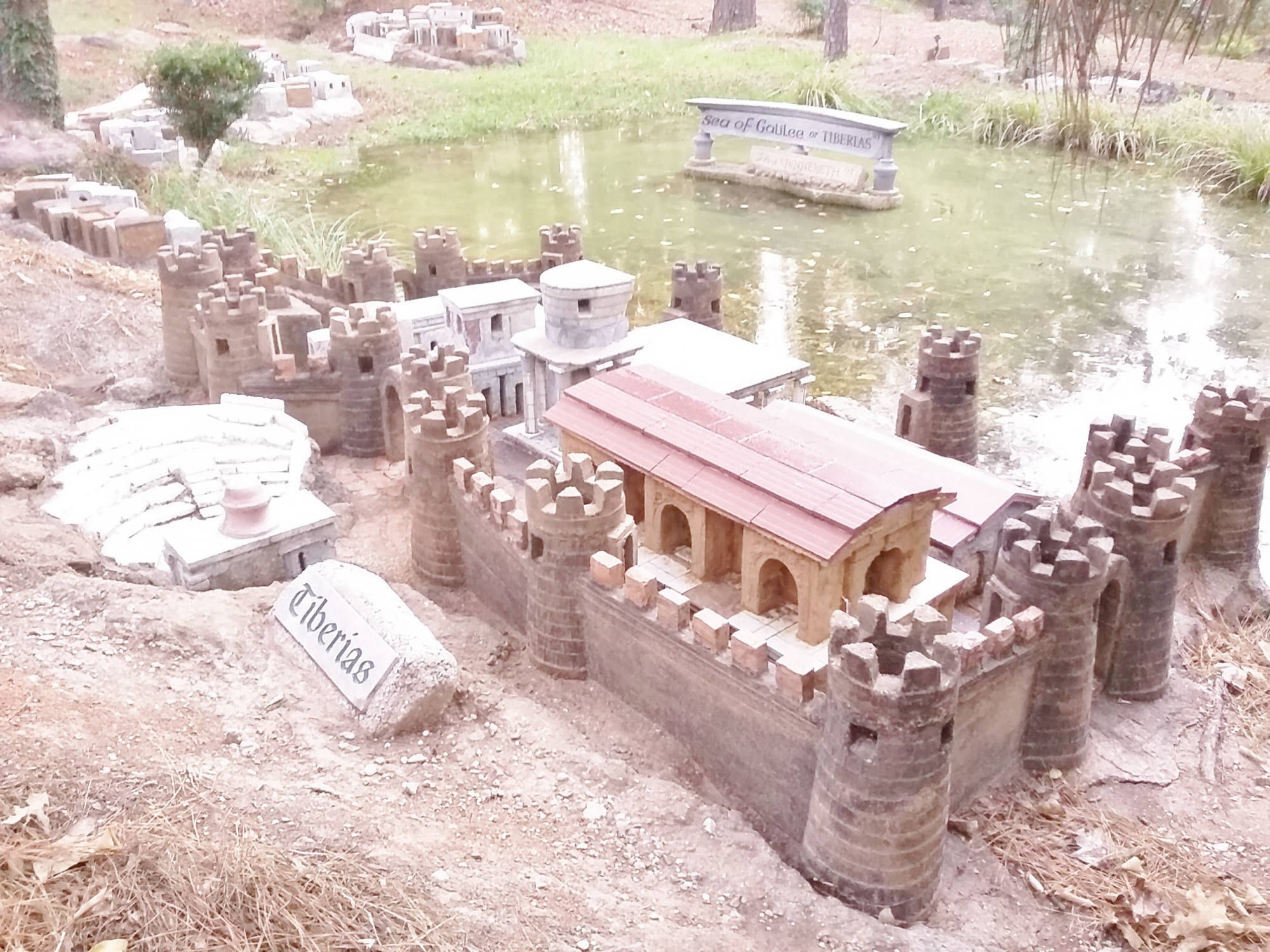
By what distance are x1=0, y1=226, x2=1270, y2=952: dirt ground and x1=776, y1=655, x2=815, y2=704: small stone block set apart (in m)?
0.91

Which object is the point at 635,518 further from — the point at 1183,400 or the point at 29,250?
the point at 29,250

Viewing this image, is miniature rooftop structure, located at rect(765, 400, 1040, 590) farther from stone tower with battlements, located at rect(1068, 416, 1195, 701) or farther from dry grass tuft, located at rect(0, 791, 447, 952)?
dry grass tuft, located at rect(0, 791, 447, 952)

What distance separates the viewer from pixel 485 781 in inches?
273

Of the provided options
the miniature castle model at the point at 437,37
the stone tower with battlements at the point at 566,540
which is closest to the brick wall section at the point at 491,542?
the stone tower with battlements at the point at 566,540

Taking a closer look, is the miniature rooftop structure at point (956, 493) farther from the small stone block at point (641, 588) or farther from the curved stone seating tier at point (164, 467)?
the curved stone seating tier at point (164, 467)

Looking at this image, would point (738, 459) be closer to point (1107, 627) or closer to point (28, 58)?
point (1107, 627)

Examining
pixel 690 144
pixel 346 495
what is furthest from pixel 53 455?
pixel 690 144

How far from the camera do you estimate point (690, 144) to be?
30391 mm

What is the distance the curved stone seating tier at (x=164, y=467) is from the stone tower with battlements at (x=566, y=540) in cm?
317

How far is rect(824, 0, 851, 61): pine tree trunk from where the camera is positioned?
116 feet

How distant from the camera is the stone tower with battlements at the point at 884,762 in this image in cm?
622

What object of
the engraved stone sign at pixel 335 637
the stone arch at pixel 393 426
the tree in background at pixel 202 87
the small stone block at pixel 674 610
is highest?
the tree in background at pixel 202 87

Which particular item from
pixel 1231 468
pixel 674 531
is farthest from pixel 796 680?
pixel 1231 468

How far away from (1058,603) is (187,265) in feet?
34.3
